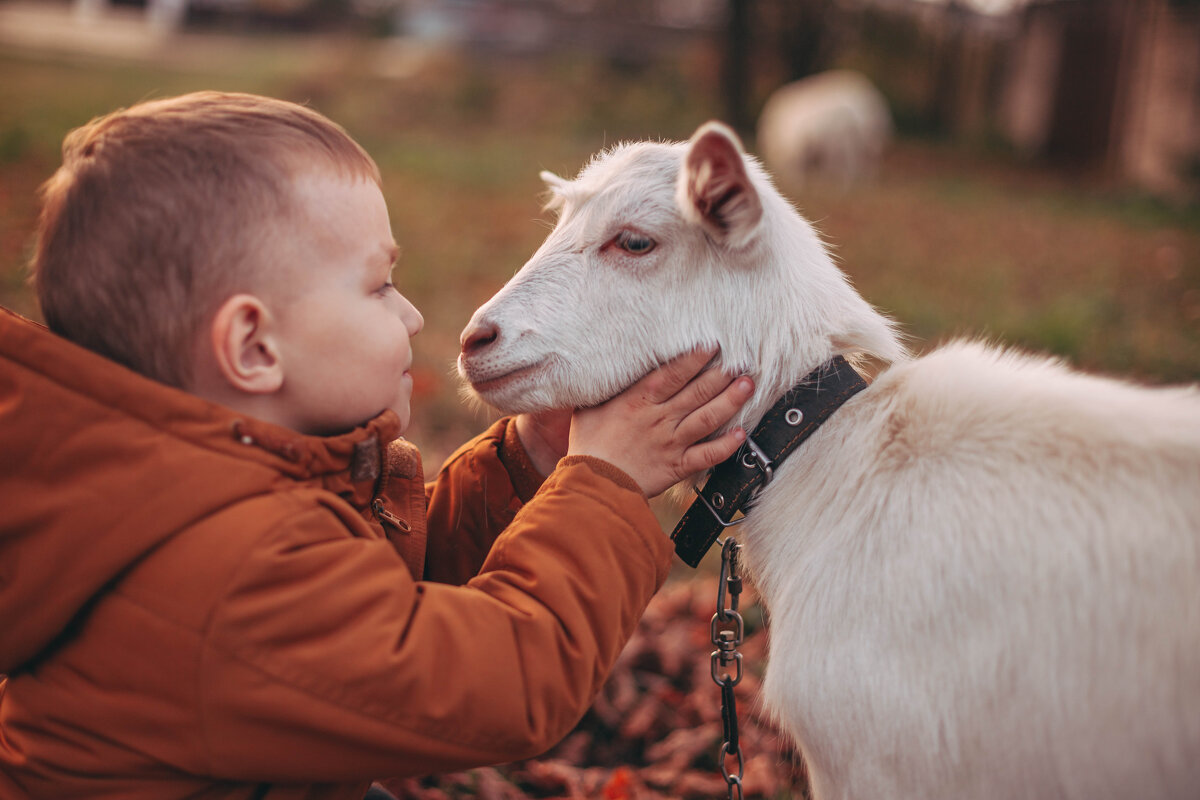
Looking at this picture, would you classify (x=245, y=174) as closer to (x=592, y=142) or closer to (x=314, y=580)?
(x=314, y=580)

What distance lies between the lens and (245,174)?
61.7 inches

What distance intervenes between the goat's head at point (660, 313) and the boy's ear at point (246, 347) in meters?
0.45

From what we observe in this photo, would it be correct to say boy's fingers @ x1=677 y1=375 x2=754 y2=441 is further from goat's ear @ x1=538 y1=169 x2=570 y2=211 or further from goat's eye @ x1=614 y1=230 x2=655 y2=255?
goat's ear @ x1=538 y1=169 x2=570 y2=211

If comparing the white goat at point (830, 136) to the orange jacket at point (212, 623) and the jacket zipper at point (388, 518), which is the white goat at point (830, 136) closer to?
the jacket zipper at point (388, 518)

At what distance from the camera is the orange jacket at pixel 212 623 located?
1390 millimetres

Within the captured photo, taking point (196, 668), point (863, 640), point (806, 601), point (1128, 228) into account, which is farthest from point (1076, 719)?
point (1128, 228)

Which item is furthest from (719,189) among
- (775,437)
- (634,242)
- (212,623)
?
(212,623)

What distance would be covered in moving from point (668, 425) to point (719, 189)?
474mm

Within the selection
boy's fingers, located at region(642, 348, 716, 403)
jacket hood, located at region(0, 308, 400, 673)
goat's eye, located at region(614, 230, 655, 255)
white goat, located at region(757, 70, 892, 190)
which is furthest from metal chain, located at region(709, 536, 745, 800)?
white goat, located at region(757, 70, 892, 190)

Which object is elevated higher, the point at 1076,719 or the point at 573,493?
the point at 573,493

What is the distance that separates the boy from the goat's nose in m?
0.24

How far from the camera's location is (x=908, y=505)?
167 centimetres

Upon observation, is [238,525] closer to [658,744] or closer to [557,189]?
[557,189]

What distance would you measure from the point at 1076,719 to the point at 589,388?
1055mm
